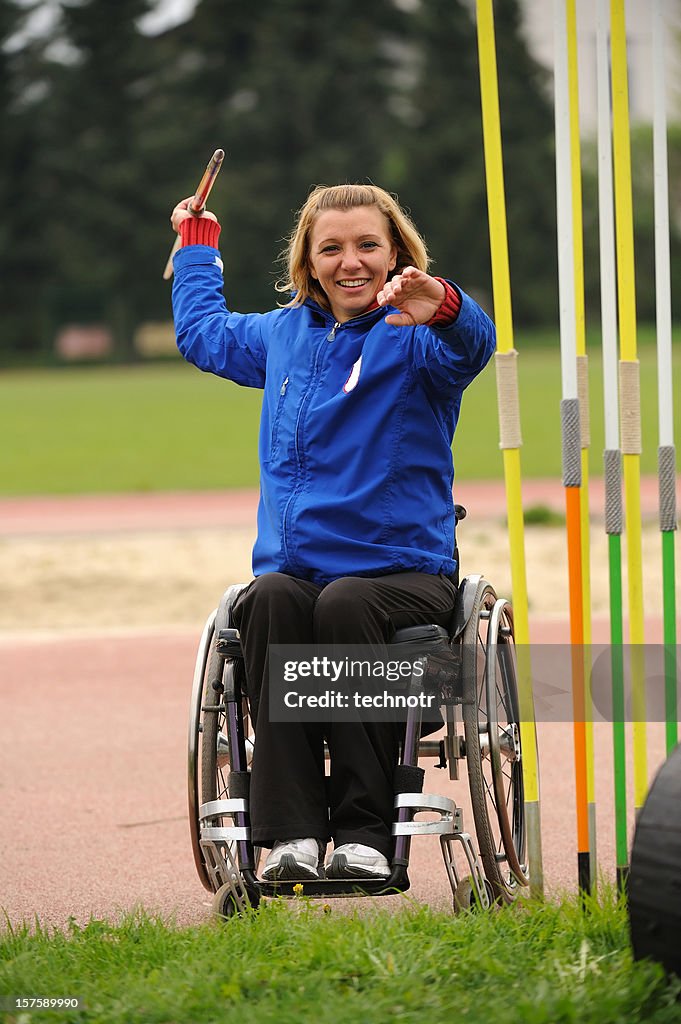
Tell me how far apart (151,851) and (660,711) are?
1546mm

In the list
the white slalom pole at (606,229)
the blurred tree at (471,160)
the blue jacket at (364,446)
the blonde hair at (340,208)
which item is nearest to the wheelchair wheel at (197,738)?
the blue jacket at (364,446)

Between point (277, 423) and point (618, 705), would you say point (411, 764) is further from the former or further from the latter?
point (277, 423)

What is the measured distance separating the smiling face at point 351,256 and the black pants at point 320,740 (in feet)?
2.25

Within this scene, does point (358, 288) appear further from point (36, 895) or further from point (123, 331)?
point (123, 331)

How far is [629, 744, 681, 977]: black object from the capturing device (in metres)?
2.50

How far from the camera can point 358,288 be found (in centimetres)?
342

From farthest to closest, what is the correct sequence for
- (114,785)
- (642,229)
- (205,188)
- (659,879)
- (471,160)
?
1. (642,229)
2. (471,160)
3. (114,785)
4. (205,188)
5. (659,879)

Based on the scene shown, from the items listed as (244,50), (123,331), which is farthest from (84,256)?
(244,50)

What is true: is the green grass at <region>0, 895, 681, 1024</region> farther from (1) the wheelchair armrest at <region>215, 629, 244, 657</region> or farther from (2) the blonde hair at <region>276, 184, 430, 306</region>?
(2) the blonde hair at <region>276, 184, 430, 306</region>

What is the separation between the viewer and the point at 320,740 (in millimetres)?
3180

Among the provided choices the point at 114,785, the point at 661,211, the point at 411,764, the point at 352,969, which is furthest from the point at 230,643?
the point at 114,785

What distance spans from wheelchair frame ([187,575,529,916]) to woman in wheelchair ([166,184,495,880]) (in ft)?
0.16

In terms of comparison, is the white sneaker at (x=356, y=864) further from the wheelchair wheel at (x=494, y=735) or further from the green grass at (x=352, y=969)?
the wheelchair wheel at (x=494, y=735)

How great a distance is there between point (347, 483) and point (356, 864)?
0.82 meters
